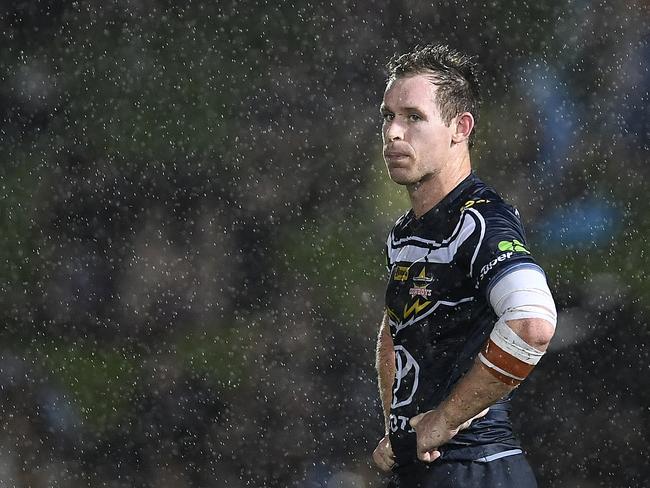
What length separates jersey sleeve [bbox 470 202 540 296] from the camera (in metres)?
2.26

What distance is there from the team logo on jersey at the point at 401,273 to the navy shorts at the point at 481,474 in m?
0.44

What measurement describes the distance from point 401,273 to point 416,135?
0.33 meters

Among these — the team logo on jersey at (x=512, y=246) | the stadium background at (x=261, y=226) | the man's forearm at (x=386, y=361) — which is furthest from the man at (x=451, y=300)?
the stadium background at (x=261, y=226)

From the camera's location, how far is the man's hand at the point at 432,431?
2365 millimetres

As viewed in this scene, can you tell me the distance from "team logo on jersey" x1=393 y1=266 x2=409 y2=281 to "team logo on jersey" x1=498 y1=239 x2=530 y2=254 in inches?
12.4

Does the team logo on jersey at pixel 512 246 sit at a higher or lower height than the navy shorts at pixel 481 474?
higher

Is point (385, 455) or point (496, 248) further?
point (385, 455)

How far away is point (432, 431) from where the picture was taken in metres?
2.38

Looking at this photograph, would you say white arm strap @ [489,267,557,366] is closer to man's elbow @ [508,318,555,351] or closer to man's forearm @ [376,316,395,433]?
man's elbow @ [508,318,555,351]

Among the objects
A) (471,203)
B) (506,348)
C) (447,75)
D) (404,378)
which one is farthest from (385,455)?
(447,75)

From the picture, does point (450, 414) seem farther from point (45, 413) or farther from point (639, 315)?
point (45, 413)

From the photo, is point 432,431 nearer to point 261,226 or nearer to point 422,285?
point 422,285

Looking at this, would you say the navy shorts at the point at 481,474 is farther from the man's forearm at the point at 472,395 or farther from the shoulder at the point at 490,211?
the shoulder at the point at 490,211

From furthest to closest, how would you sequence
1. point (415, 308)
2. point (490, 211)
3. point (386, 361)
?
point (386, 361), point (415, 308), point (490, 211)
